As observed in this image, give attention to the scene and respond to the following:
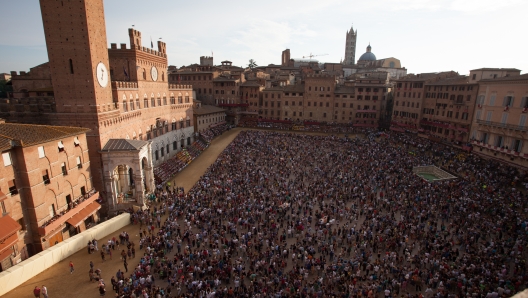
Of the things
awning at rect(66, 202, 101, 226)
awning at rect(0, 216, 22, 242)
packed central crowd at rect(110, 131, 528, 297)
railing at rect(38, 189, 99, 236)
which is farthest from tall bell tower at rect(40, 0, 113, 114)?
packed central crowd at rect(110, 131, 528, 297)

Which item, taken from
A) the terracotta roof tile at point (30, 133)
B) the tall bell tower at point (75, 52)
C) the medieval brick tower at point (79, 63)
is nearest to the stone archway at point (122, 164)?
the medieval brick tower at point (79, 63)

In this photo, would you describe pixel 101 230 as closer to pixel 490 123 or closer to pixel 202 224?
pixel 202 224

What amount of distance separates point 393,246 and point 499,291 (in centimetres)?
662

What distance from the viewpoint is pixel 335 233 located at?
79.5 feet

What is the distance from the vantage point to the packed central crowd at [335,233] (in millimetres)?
18188

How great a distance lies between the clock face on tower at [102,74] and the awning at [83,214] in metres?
11.6

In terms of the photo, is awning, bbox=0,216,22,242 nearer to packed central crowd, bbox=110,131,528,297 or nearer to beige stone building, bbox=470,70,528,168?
packed central crowd, bbox=110,131,528,297

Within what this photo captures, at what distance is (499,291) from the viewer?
1691 cm

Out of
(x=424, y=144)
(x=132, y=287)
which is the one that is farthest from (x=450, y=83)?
(x=132, y=287)

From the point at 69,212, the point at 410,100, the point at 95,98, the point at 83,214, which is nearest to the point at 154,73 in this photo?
the point at 95,98

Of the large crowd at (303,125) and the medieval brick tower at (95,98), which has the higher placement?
the medieval brick tower at (95,98)

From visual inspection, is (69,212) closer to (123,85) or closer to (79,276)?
(79,276)

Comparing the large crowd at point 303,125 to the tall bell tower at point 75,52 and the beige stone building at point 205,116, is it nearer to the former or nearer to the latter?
the beige stone building at point 205,116

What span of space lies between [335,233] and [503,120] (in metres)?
32.6
